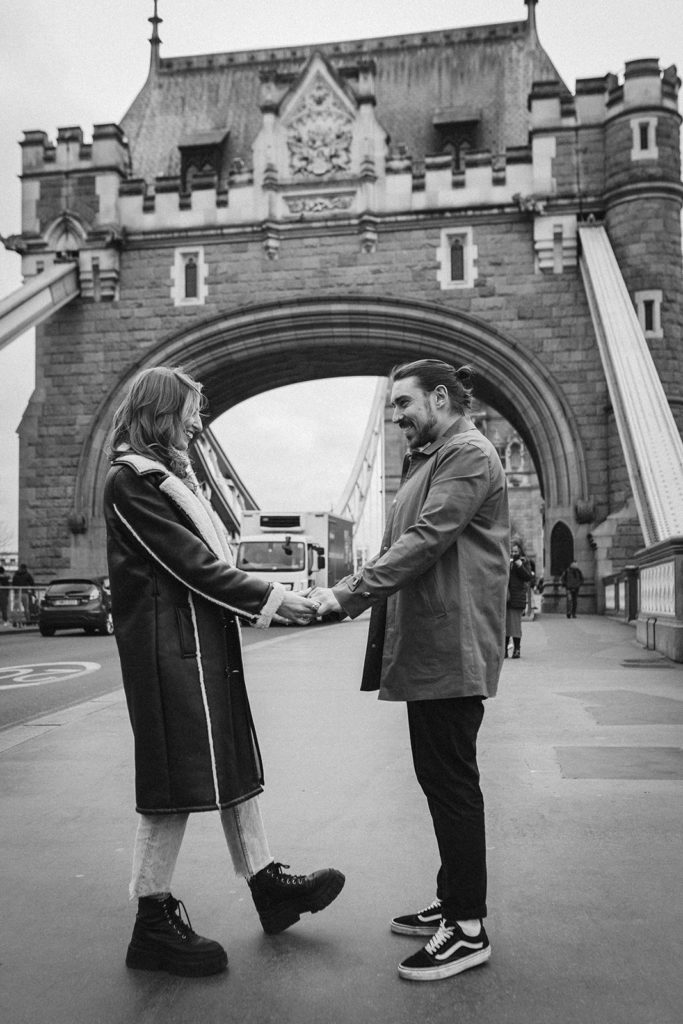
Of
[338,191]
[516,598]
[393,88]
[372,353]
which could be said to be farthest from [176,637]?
[393,88]

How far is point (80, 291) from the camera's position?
2342cm

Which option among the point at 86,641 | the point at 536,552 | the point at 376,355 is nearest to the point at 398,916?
the point at 86,641

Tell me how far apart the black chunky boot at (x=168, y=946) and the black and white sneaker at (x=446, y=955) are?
0.44 metres

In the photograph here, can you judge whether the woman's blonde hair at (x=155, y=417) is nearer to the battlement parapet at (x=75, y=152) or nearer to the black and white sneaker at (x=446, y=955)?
the black and white sneaker at (x=446, y=955)

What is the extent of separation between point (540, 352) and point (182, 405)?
1971 cm

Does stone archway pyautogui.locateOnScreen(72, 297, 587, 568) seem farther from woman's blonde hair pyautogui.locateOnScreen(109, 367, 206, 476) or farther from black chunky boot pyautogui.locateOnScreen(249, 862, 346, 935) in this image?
black chunky boot pyautogui.locateOnScreen(249, 862, 346, 935)

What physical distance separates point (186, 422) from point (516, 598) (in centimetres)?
821

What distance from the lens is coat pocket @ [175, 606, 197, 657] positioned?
2586 millimetres

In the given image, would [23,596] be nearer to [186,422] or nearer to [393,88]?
[393,88]

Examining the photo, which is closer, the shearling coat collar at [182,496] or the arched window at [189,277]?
the shearling coat collar at [182,496]

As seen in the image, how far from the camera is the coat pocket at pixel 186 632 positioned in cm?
259

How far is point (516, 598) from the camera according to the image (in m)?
10.6

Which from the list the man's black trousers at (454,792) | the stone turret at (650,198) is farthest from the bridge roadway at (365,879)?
the stone turret at (650,198)

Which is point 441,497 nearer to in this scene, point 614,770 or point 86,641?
point 614,770
